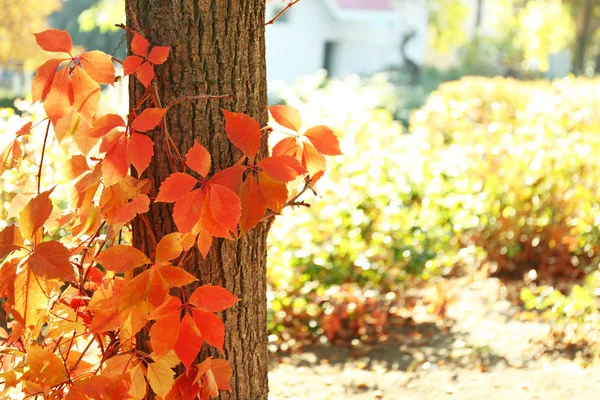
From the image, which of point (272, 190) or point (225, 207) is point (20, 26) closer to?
point (272, 190)

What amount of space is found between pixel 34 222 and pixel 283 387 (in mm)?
2084

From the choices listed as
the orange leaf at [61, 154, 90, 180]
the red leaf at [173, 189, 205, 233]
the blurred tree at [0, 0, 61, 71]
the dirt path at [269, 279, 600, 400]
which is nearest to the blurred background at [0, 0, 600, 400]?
the dirt path at [269, 279, 600, 400]

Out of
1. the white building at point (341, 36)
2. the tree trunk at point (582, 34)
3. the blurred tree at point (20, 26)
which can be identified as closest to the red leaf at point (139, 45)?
the blurred tree at point (20, 26)

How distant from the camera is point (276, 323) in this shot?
437 centimetres

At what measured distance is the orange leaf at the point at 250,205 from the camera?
5.12 feet

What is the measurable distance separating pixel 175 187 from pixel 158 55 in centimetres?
32

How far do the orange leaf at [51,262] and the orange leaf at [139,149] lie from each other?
0.25 meters

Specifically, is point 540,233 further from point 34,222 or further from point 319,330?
point 34,222

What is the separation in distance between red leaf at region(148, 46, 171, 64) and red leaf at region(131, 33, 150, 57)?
0.03 m

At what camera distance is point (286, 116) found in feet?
5.78

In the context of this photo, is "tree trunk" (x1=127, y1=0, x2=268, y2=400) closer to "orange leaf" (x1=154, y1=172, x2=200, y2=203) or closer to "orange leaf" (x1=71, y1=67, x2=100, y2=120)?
"orange leaf" (x1=71, y1=67, x2=100, y2=120)

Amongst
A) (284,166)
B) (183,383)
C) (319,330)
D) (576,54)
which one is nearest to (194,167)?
(284,166)

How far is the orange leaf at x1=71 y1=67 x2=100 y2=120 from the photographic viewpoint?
1.61 metres

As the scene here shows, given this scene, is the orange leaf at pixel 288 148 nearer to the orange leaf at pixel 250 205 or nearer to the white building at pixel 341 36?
the orange leaf at pixel 250 205
